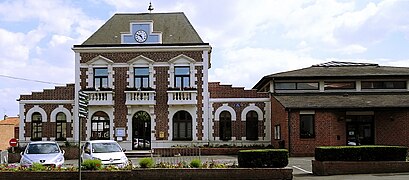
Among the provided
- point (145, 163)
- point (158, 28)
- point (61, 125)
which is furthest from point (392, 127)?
point (61, 125)

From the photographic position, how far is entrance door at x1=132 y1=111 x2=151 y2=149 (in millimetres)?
39562

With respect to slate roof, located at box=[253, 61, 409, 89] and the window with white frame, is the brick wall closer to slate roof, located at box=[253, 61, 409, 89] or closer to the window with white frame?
slate roof, located at box=[253, 61, 409, 89]

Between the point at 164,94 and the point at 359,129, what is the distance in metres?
13.8

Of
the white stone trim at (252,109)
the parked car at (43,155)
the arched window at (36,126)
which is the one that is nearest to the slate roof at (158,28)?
the white stone trim at (252,109)

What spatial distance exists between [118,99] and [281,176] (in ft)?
68.4

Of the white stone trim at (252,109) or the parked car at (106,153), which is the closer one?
the parked car at (106,153)

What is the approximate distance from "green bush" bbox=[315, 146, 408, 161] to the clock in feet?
66.0

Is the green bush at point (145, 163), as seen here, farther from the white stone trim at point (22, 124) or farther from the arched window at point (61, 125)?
the white stone trim at point (22, 124)

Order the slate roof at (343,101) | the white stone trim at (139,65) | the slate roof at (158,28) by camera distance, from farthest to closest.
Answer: the slate roof at (158,28)
the white stone trim at (139,65)
the slate roof at (343,101)

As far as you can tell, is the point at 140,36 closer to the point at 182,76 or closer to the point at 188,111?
the point at 182,76

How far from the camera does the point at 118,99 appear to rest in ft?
129

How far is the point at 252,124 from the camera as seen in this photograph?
3997cm

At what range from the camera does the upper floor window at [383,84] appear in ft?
125

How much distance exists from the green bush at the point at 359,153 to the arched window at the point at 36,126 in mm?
24209
